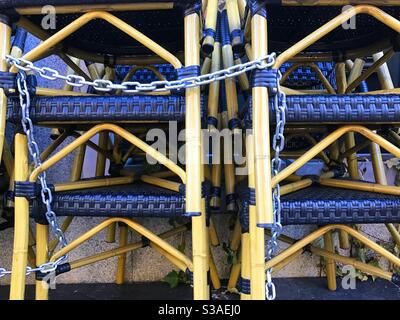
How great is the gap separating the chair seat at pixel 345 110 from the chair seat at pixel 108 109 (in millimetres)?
296

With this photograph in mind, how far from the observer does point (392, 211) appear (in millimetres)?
923

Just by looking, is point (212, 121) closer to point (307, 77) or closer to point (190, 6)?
point (190, 6)

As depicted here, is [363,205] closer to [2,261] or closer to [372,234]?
[372,234]

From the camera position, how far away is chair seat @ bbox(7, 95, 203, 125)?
2.97ft

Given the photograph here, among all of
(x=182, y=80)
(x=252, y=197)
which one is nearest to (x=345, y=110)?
(x=252, y=197)

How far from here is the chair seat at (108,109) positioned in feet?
2.97

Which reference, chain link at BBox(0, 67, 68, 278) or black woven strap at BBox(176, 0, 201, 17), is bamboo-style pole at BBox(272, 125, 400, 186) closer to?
black woven strap at BBox(176, 0, 201, 17)

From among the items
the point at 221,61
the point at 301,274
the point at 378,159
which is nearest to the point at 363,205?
the point at 378,159

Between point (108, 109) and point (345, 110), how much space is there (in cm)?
68

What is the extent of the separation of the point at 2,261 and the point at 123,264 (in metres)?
0.69

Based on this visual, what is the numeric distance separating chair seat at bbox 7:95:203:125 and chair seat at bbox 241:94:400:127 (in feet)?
0.97

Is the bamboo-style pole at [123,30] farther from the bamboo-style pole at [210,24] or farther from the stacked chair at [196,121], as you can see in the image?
the bamboo-style pole at [210,24]

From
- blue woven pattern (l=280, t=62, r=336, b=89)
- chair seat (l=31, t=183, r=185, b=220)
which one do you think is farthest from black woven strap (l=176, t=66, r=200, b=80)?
blue woven pattern (l=280, t=62, r=336, b=89)
